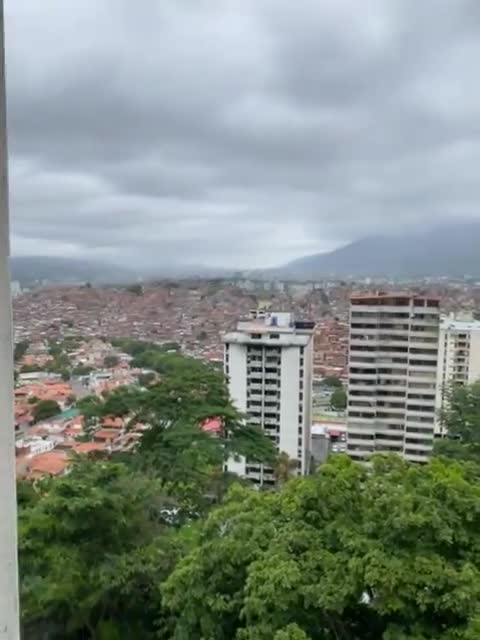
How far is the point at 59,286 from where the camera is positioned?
1950mm

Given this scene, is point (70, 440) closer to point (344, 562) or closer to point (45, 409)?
point (45, 409)

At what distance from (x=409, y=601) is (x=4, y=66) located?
163 cm

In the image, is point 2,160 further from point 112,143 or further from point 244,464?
point 244,464

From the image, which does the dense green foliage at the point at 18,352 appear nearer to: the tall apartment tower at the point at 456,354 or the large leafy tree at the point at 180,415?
the large leafy tree at the point at 180,415

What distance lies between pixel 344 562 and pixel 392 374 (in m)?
2.95

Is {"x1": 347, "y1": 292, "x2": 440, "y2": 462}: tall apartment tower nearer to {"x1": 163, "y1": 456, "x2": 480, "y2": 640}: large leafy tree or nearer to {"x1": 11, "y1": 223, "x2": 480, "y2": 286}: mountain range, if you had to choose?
→ {"x1": 11, "y1": 223, "x2": 480, "y2": 286}: mountain range

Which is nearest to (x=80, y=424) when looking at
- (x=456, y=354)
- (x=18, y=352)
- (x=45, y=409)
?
(x=45, y=409)

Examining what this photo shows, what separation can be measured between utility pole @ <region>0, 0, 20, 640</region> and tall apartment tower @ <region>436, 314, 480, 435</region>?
4.06 meters

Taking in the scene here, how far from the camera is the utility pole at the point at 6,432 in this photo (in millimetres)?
568

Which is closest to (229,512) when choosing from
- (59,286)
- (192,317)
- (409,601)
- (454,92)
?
(409,601)

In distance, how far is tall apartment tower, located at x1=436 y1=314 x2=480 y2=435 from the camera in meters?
4.30

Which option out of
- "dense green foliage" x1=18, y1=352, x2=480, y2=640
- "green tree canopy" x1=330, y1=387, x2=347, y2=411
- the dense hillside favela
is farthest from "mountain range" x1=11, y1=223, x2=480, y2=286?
"green tree canopy" x1=330, y1=387, x2=347, y2=411

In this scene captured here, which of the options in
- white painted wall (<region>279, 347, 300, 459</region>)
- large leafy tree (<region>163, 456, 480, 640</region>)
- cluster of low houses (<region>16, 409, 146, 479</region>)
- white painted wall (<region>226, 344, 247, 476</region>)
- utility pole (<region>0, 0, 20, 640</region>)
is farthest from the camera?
white painted wall (<region>226, 344, 247, 476</region>)

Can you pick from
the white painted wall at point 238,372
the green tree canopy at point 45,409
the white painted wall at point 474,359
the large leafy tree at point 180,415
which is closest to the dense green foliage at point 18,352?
the green tree canopy at point 45,409
